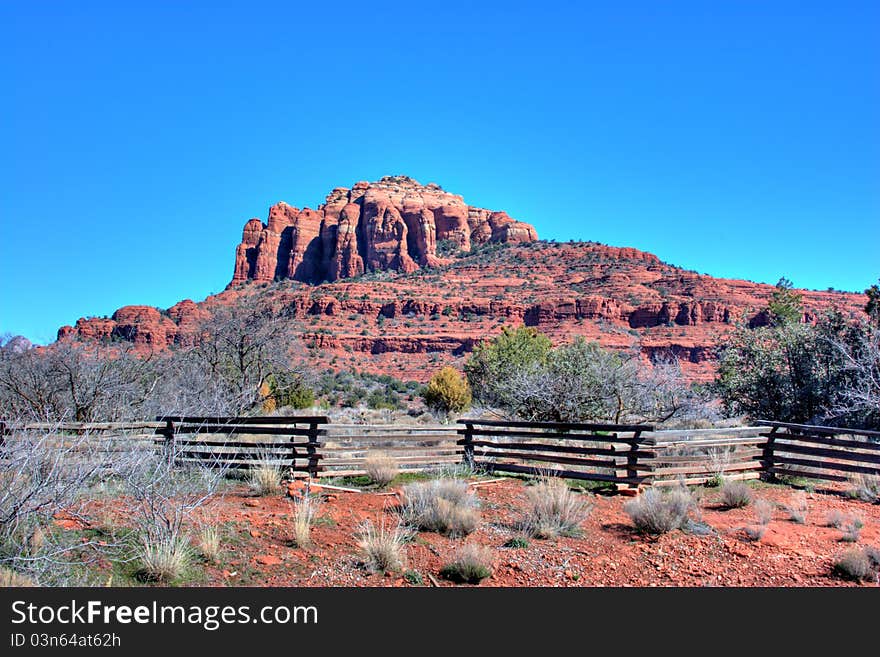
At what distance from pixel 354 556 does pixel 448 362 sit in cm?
5616

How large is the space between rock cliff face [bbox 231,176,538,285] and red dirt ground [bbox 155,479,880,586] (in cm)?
9426

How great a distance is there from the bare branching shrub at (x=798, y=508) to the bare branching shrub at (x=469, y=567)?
5314 mm

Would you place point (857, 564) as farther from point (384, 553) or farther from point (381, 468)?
point (381, 468)

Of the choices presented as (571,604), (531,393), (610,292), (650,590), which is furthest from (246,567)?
(610,292)

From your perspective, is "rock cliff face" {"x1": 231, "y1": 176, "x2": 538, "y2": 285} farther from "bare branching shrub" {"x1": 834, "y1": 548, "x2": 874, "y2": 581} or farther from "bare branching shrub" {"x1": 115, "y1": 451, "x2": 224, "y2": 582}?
"bare branching shrub" {"x1": 834, "y1": 548, "x2": 874, "y2": 581}

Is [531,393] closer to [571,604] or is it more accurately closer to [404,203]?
[571,604]

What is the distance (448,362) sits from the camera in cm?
6259

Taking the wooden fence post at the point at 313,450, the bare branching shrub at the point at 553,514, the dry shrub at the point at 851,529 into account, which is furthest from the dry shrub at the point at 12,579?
the dry shrub at the point at 851,529

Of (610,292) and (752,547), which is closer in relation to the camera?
(752,547)

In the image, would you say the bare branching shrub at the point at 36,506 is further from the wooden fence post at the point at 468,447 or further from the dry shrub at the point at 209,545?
the wooden fence post at the point at 468,447

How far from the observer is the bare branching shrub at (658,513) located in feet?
24.8

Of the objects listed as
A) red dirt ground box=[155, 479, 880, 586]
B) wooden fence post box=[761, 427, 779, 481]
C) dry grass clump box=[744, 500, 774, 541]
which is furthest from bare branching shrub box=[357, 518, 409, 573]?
wooden fence post box=[761, 427, 779, 481]

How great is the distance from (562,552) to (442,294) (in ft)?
242

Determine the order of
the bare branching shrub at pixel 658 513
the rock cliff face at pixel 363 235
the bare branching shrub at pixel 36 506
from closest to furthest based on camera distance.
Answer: the bare branching shrub at pixel 36 506, the bare branching shrub at pixel 658 513, the rock cliff face at pixel 363 235
